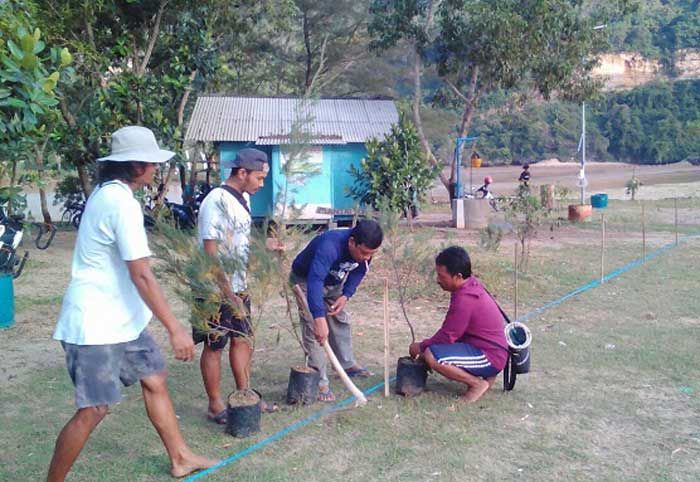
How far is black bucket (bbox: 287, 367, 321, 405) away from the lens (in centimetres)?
464

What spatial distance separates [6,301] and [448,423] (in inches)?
198

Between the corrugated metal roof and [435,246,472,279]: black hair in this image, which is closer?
[435,246,472,279]: black hair

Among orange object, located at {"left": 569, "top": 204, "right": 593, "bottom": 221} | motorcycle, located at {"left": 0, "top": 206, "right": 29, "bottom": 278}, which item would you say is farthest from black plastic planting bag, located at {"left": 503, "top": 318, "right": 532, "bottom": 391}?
orange object, located at {"left": 569, "top": 204, "right": 593, "bottom": 221}

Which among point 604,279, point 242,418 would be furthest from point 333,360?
point 604,279

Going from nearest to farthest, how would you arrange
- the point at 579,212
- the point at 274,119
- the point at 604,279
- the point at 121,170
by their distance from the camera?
the point at 121,170, the point at 604,279, the point at 274,119, the point at 579,212

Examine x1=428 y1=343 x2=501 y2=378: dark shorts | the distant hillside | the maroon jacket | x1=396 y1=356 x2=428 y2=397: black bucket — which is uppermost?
the distant hillside

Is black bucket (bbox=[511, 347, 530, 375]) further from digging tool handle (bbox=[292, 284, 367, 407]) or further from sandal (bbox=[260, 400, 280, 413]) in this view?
sandal (bbox=[260, 400, 280, 413])

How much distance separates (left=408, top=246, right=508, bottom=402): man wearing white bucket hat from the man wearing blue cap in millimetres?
1284

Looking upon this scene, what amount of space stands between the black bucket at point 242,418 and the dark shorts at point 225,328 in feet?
1.23

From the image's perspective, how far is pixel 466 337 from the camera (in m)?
4.81

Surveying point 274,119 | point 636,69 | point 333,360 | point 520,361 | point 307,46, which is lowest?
point 520,361

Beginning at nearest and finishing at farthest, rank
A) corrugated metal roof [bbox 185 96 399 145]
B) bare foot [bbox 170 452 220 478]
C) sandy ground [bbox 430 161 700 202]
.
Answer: bare foot [bbox 170 452 220 478]
corrugated metal roof [bbox 185 96 399 145]
sandy ground [bbox 430 161 700 202]

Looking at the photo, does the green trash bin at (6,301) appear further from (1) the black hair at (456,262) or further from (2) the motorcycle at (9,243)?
(1) the black hair at (456,262)

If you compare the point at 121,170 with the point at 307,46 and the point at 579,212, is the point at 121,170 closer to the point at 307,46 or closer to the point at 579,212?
the point at 579,212
